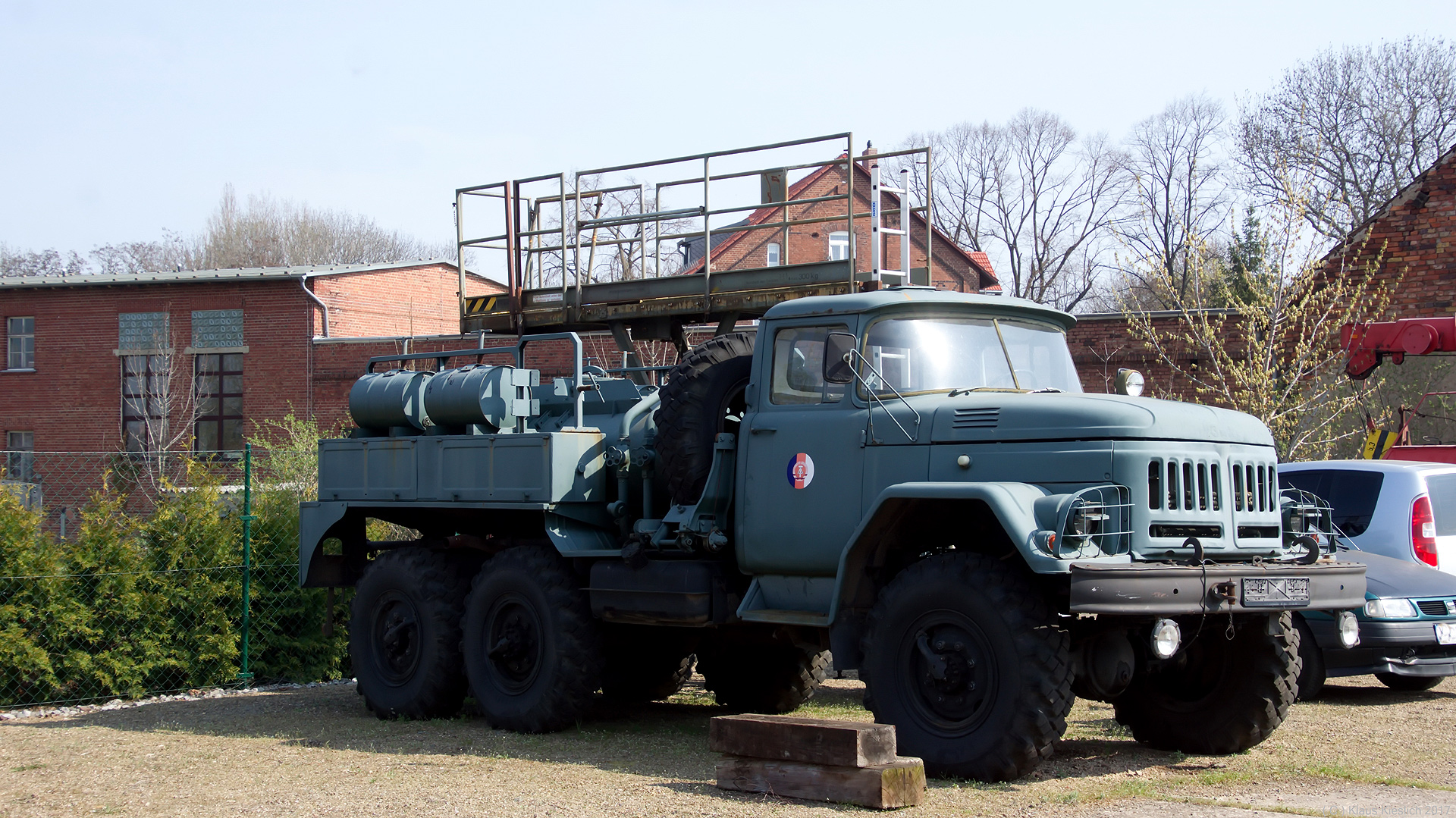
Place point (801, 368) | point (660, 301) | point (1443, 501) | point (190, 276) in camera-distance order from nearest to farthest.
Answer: point (801, 368) < point (1443, 501) < point (660, 301) < point (190, 276)

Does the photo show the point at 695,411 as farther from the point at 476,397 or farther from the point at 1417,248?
the point at 1417,248

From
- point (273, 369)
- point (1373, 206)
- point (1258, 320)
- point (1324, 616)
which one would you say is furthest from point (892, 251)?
point (1324, 616)

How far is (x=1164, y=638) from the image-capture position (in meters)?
6.87

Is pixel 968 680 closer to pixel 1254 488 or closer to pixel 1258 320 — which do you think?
pixel 1254 488

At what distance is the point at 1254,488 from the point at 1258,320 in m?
9.46

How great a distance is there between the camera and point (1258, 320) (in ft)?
53.2

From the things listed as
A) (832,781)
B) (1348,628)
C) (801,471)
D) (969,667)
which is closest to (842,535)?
(801,471)

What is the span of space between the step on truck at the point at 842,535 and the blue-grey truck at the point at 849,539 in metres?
0.02

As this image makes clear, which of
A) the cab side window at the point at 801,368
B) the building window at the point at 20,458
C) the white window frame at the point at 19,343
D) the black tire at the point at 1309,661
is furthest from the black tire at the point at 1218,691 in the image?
the white window frame at the point at 19,343

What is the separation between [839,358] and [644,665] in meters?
3.87

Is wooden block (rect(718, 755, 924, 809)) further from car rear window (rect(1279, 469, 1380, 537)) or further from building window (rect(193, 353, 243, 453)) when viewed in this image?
building window (rect(193, 353, 243, 453))

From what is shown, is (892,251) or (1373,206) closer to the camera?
(892,251)

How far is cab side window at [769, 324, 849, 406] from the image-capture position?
27.0 ft

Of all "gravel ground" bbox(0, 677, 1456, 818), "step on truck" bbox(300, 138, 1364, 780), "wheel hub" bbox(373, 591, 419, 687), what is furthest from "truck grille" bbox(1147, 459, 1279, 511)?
"wheel hub" bbox(373, 591, 419, 687)
